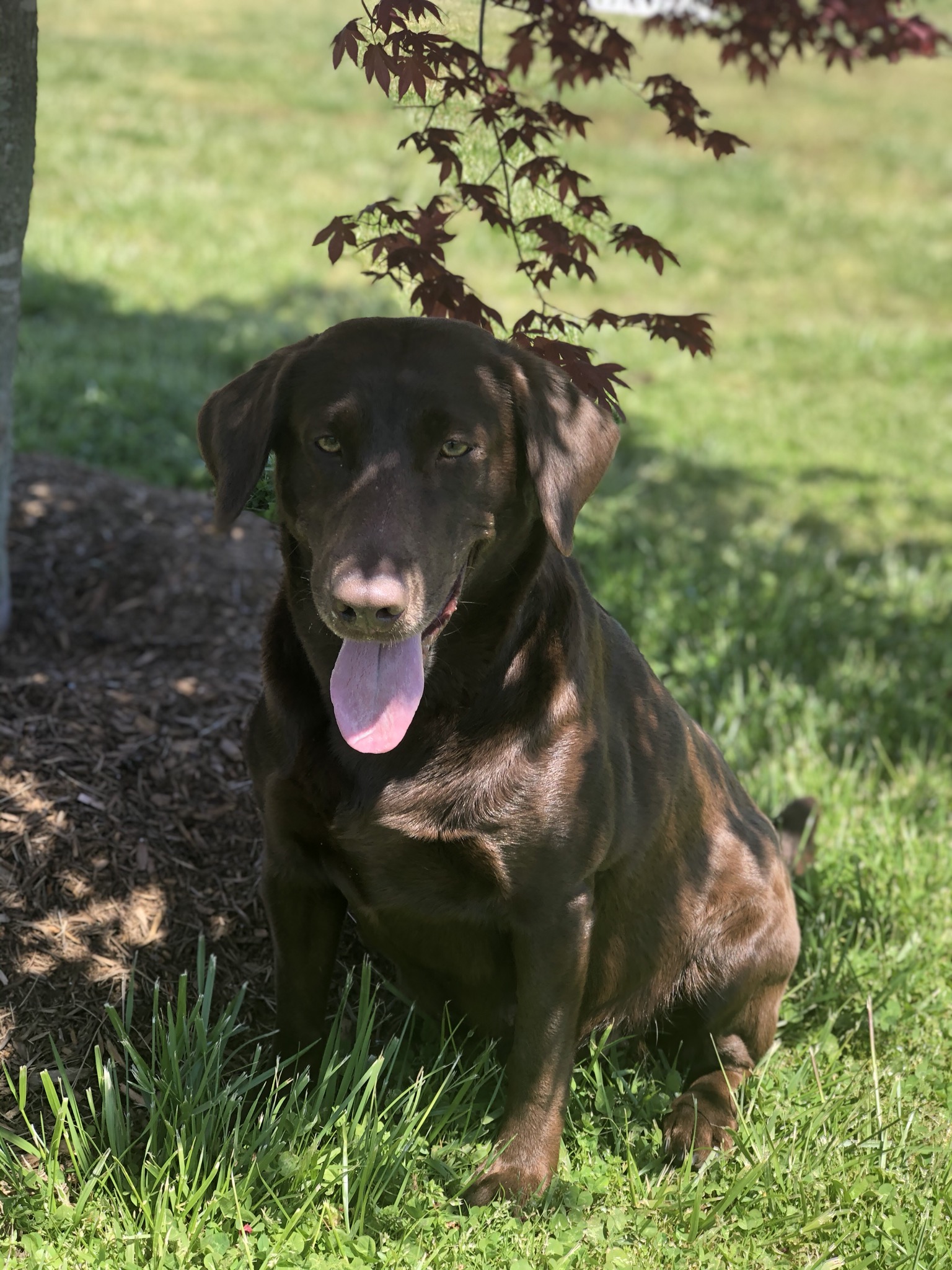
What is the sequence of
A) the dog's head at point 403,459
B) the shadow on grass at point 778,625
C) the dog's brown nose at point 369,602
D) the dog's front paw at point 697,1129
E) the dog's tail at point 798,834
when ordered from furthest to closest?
the shadow on grass at point 778,625 < the dog's tail at point 798,834 < the dog's front paw at point 697,1129 < the dog's head at point 403,459 < the dog's brown nose at point 369,602

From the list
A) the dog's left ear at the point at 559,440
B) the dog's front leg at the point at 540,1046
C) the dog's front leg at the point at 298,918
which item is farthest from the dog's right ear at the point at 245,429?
the dog's front leg at the point at 540,1046

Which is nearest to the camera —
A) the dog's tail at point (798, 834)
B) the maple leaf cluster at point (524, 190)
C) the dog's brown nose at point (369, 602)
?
the dog's brown nose at point (369, 602)

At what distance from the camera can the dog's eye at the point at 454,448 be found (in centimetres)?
233

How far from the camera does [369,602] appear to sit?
6.91 ft

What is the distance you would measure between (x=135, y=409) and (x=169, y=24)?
15.0 metres

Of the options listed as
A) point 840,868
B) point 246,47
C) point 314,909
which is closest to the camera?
point 314,909

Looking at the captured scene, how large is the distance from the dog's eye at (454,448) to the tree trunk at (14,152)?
1528 millimetres

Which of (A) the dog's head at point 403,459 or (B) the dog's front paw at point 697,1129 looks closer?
(A) the dog's head at point 403,459

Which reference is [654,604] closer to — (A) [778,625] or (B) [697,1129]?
(A) [778,625]

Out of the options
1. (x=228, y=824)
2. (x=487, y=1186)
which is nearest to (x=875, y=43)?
(x=228, y=824)

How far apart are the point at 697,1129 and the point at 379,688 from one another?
4.27 feet

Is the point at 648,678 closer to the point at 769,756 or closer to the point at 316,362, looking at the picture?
the point at 316,362

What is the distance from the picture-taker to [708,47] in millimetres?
21875

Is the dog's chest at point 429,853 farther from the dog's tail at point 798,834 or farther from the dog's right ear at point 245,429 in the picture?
the dog's tail at point 798,834
